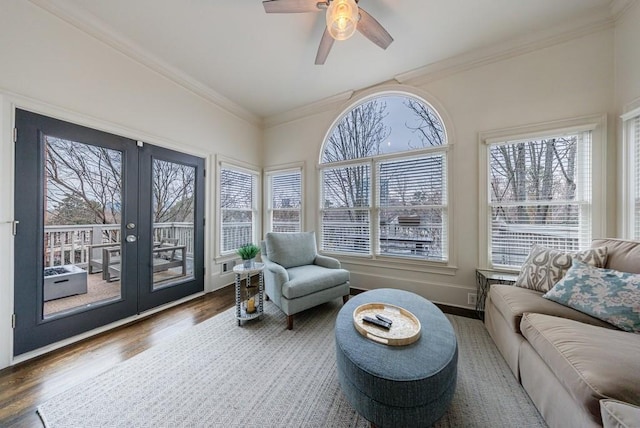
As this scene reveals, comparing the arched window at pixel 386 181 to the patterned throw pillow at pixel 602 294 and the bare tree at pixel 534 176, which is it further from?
the patterned throw pillow at pixel 602 294

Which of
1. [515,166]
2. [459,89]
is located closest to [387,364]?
[515,166]

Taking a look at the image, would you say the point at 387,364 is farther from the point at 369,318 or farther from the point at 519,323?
the point at 519,323

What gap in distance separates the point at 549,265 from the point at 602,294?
47cm

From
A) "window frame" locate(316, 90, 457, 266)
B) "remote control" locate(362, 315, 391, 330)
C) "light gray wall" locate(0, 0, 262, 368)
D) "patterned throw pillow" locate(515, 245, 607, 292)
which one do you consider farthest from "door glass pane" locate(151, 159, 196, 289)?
"patterned throw pillow" locate(515, 245, 607, 292)

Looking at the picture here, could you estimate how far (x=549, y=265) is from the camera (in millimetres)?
1853

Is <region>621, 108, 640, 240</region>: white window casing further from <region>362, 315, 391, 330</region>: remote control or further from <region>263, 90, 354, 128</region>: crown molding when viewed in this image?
<region>263, 90, 354, 128</region>: crown molding

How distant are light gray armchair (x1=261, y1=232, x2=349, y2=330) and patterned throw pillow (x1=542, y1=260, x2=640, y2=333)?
5.88ft

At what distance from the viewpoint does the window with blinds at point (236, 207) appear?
3.60 m

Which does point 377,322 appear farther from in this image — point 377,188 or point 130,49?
point 130,49

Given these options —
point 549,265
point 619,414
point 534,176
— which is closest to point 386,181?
point 534,176

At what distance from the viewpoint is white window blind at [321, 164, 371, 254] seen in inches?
131

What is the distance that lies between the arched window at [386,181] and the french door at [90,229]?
6.99 feet

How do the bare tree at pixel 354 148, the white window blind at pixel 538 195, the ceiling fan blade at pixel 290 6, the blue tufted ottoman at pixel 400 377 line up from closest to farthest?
the blue tufted ottoman at pixel 400 377
the ceiling fan blade at pixel 290 6
the white window blind at pixel 538 195
the bare tree at pixel 354 148

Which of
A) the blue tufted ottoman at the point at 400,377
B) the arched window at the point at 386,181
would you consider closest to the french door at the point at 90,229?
the arched window at the point at 386,181
